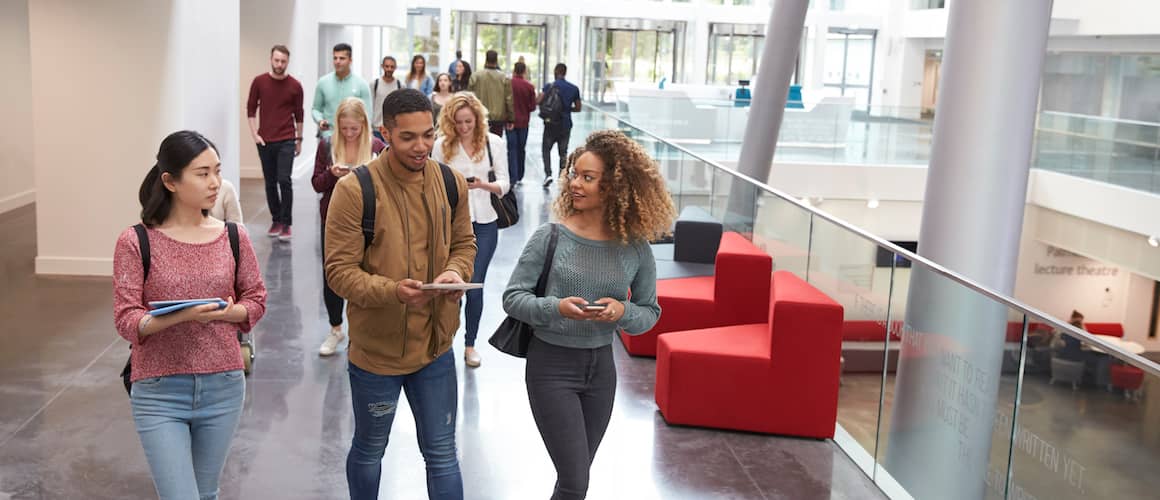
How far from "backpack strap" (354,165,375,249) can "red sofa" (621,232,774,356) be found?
166 inches

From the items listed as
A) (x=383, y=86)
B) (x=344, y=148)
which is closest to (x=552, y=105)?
(x=383, y=86)

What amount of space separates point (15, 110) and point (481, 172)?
29.2ft

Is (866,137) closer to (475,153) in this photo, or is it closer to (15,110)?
(15,110)

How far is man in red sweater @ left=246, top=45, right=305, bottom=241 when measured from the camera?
464 inches

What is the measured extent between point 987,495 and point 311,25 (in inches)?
612

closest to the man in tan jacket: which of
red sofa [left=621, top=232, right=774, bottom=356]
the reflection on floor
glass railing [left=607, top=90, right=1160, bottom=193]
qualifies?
the reflection on floor

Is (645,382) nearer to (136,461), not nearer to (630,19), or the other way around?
(136,461)

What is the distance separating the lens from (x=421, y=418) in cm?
402

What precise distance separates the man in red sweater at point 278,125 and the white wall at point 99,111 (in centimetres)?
173

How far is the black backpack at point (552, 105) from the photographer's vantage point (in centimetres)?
1702

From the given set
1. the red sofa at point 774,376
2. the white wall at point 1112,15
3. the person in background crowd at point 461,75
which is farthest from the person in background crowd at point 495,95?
the white wall at point 1112,15

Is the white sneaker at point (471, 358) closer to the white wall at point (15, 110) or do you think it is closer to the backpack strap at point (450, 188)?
the backpack strap at point (450, 188)

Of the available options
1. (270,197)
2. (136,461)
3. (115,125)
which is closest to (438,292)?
(136,461)

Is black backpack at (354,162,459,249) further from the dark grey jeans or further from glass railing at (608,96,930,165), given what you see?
glass railing at (608,96,930,165)
